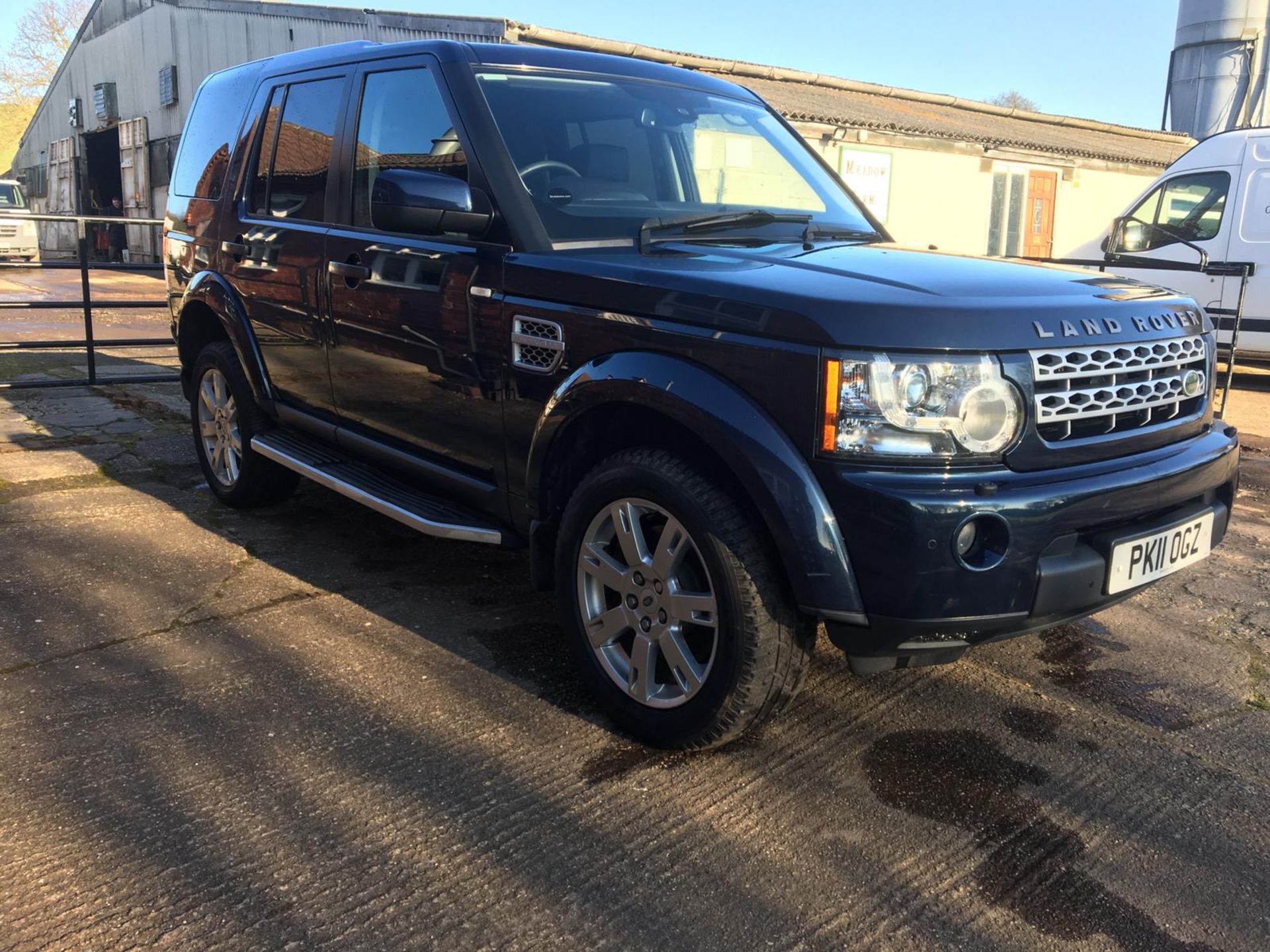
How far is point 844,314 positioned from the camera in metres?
2.33

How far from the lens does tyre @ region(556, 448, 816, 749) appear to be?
2.51m

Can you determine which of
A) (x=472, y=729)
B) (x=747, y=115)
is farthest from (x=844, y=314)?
(x=747, y=115)

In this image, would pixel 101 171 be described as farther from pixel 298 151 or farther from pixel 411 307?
pixel 411 307

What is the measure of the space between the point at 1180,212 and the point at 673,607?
33.3 ft

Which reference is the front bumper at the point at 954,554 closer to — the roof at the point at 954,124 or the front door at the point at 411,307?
the front door at the point at 411,307

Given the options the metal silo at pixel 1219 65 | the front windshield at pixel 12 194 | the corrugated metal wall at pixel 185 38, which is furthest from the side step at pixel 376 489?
the metal silo at pixel 1219 65

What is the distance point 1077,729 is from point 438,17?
645 inches

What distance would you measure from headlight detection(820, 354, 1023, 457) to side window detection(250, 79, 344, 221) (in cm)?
249

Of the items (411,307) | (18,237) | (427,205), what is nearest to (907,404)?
(427,205)

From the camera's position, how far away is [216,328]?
5.05 m

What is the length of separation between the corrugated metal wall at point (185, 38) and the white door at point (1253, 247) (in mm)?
9895

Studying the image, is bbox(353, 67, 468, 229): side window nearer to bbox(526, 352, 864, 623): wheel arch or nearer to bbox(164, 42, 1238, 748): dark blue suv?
bbox(164, 42, 1238, 748): dark blue suv

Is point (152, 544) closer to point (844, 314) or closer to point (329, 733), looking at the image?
point (329, 733)

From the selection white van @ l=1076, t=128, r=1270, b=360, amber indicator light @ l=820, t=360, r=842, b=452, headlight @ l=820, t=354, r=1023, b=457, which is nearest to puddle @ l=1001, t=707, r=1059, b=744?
headlight @ l=820, t=354, r=1023, b=457
